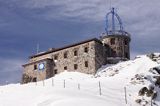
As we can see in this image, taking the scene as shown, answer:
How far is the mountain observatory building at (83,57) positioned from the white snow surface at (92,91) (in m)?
6.02

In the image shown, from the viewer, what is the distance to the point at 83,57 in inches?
2913

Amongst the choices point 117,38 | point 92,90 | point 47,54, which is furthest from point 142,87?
point 47,54

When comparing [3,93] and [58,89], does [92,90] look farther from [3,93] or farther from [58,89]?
[3,93]

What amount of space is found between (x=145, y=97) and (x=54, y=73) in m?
28.7

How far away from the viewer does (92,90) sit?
2018 inches

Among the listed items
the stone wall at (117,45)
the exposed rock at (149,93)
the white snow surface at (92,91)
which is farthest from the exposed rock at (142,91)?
the stone wall at (117,45)

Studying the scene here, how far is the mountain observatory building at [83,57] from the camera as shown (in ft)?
241

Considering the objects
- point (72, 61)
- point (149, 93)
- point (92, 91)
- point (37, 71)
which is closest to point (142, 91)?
point (149, 93)

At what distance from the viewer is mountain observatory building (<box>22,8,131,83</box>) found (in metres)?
73.4

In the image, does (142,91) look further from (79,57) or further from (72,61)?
(72,61)

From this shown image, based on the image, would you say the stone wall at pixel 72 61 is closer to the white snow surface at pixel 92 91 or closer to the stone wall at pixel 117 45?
the stone wall at pixel 117 45

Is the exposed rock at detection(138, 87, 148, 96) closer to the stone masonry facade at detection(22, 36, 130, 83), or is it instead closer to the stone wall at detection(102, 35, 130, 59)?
the stone masonry facade at detection(22, 36, 130, 83)

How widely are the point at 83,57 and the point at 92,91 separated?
23821mm

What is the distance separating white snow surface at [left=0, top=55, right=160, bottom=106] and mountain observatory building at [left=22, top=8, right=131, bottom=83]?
19.8 ft
